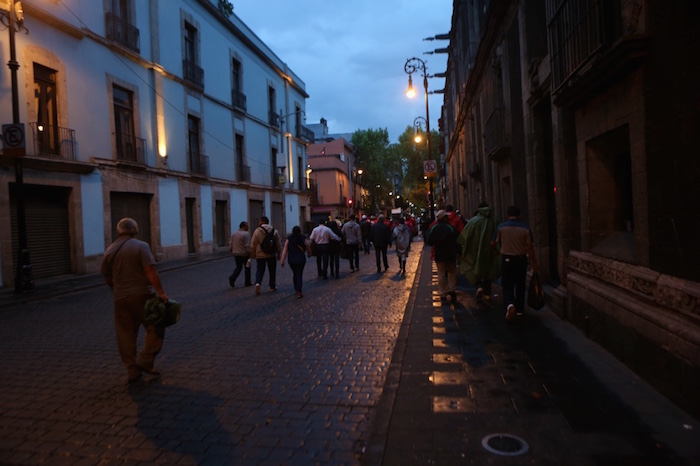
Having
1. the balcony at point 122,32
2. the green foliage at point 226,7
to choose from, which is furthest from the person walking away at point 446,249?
the green foliage at point 226,7

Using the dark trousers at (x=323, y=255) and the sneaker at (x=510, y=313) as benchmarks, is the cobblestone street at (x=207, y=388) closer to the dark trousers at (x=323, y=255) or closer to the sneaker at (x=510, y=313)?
the sneaker at (x=510, y=313)

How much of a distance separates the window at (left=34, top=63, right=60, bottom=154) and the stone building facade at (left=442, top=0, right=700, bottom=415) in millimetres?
13444

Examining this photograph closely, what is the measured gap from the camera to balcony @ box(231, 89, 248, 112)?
1127 inches

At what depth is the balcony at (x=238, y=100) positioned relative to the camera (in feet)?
93.9

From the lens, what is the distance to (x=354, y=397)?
447 cm

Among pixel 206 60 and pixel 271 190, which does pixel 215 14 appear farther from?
pixel 271 190

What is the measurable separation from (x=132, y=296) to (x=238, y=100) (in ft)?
84.8

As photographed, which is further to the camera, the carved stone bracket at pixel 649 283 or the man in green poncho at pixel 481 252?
the man in green poncho at pixel 481 252

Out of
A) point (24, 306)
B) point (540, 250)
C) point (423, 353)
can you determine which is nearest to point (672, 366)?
point (423, 353)

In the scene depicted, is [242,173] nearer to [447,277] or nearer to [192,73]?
[192,73]

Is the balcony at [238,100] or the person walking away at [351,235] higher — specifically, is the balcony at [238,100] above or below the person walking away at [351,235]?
above

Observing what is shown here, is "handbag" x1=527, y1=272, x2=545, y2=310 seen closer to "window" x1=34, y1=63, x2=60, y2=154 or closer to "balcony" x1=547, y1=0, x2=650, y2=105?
"balcony" x1=547, y1=0, x2=650, y2=105

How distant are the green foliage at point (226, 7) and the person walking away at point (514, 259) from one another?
2336cm

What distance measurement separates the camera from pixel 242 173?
29797mm
